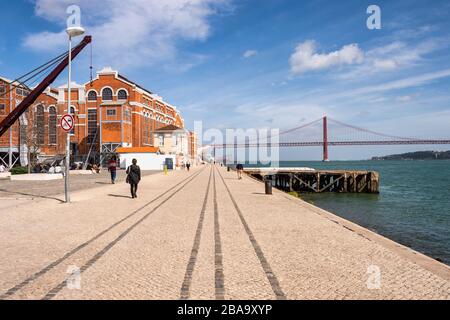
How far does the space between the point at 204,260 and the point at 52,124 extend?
193 feet

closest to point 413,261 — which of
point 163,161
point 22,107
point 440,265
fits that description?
point 440,265

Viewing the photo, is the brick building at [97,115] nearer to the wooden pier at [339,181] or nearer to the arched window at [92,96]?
the arched window at [92,96]

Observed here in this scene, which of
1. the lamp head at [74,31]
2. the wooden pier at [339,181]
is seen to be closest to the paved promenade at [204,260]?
the lamp head at [74,31]

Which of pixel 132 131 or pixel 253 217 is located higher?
pixel 132 131

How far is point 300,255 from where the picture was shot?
651cm

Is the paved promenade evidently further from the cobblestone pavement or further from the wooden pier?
the wooden pier

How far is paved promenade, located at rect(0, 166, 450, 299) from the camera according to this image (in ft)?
15.4

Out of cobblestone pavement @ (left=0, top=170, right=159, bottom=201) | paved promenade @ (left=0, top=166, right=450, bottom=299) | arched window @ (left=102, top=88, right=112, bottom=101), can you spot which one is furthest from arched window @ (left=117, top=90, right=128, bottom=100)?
paved promenade @ (left=0, top=166, right=450, bottom=299)

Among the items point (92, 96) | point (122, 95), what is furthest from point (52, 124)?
point (122, 95)

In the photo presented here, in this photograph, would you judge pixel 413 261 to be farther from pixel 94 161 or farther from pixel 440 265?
pixel 94 161

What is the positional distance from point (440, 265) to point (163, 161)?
52.1 m

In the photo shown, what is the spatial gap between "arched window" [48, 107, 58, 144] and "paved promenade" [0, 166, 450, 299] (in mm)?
49962

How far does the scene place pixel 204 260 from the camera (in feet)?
20.1

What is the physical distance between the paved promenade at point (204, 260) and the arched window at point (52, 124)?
50.0 metres
